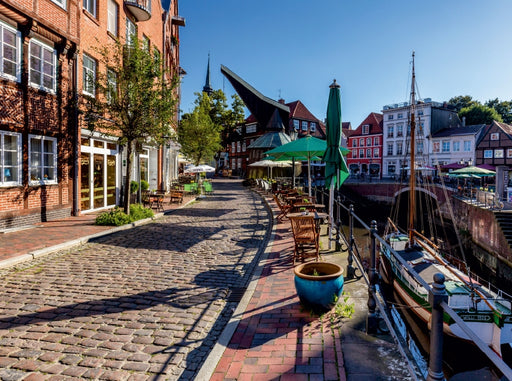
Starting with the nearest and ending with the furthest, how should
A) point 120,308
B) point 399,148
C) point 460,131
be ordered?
point 120,308 < point 460,131 < point 399,148

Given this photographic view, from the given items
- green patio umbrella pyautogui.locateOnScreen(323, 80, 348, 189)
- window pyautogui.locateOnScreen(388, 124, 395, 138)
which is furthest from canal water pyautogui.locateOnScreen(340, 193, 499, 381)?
window pyautogui.locateOnScreen(388, 124, 395, 138)

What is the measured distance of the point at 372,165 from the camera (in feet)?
199

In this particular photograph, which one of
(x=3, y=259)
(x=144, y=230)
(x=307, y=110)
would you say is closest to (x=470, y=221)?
(x=144, y=230)

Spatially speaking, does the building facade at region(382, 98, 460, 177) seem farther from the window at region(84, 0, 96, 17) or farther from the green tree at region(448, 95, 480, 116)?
the window at region(84, 0, 96, 17)

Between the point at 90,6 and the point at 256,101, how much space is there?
110 ft

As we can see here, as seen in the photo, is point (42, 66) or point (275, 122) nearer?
point (42, 66)

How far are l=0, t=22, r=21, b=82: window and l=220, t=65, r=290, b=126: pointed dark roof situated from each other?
36681 millimetres

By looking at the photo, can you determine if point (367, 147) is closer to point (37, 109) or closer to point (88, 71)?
point (88, 71)

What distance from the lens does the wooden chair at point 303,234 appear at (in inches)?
264

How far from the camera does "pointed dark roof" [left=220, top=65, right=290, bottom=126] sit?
45438 millimetres

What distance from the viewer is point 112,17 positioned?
15.6 meters

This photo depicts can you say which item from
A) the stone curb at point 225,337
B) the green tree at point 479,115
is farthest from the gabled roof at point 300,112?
the stone curb at point 225,337

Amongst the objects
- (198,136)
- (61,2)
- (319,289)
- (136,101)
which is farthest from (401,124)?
(319,289)

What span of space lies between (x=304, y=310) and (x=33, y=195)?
10.0m
